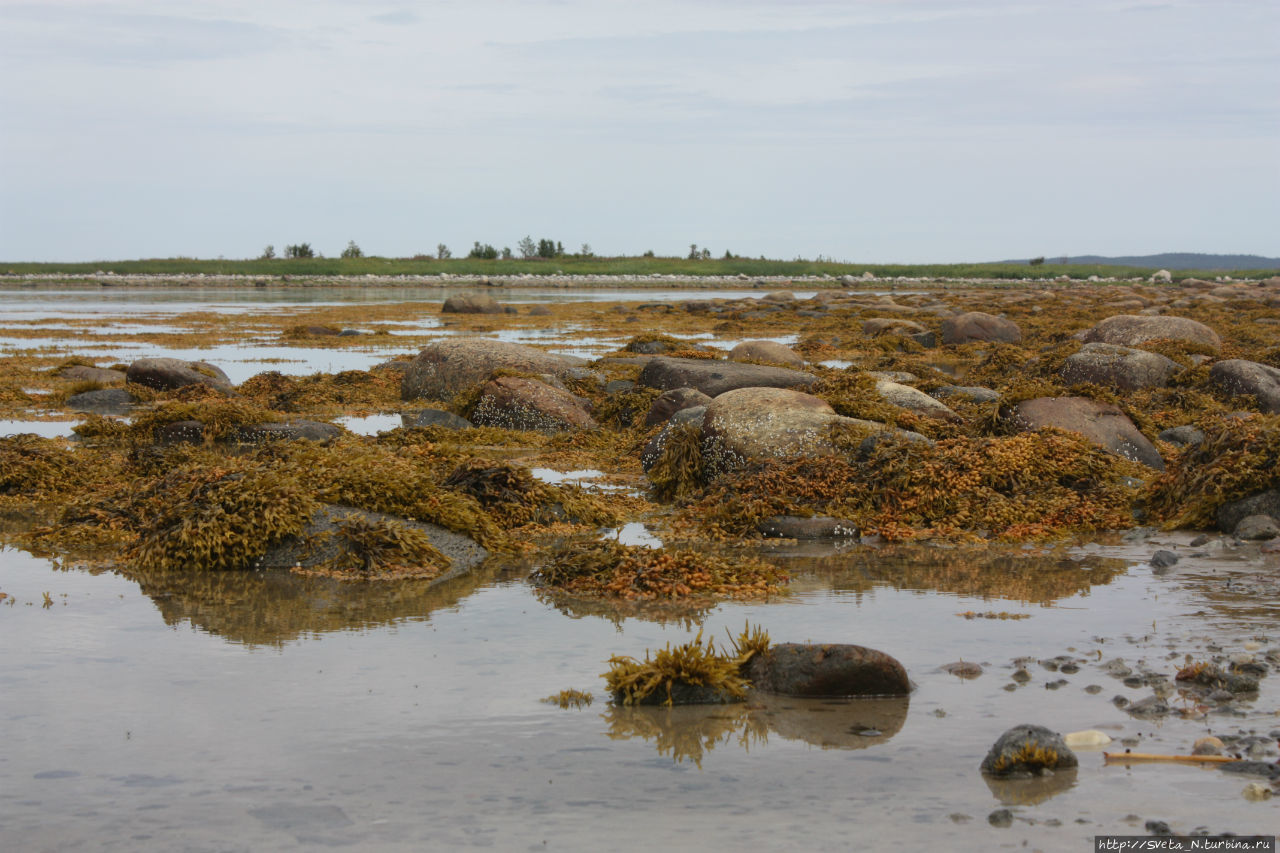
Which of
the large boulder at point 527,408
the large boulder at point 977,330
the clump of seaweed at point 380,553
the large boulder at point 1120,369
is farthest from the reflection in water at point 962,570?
the large boulder at point 977,330

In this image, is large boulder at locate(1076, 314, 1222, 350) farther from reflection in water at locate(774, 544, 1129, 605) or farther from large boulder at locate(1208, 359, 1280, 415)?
reflection in water at locate(774, 544, 1129, 605)

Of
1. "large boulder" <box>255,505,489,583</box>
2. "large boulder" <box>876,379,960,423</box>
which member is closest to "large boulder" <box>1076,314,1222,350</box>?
"large boulder" <box>876,379,960,423</box>

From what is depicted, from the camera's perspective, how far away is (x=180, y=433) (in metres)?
14.3

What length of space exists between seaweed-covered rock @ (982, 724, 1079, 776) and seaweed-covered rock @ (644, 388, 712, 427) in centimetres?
926

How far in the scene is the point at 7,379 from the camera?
71.3 ft

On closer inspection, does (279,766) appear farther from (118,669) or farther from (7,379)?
(7,379)

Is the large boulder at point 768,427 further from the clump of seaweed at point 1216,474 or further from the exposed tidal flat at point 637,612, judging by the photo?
the clump of seaweed at point 1216,474

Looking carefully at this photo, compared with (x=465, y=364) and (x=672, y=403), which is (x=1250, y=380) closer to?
(x=672, y=403)

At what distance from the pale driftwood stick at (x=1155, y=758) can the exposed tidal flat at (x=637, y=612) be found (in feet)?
0.21

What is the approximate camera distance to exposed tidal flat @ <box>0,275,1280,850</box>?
4273 millimetres

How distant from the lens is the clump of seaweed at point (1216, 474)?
9445 mm

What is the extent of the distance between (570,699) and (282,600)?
2.69 meters

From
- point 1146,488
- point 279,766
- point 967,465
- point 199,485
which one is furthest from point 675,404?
point 279,766

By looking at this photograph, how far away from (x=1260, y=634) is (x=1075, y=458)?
15.1 feet
